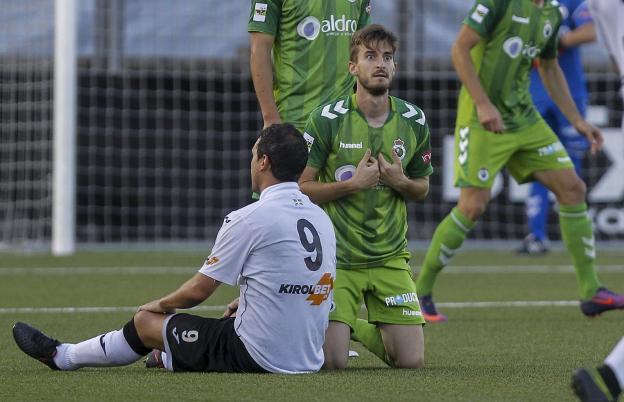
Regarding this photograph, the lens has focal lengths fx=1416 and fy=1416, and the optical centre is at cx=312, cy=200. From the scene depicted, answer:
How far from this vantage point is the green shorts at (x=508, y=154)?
25.3 feet

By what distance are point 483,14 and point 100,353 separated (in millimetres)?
3250

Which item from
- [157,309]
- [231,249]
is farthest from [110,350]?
[231,249]

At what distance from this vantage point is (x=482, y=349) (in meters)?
6.37

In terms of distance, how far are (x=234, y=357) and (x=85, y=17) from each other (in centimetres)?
1005

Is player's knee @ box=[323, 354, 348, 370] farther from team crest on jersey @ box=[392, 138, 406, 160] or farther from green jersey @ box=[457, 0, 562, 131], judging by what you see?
green jersey @ box=[457, 0, 562, 131]

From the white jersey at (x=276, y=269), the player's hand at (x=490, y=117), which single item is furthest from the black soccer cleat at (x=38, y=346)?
the player's hand at (x=490, y=117)

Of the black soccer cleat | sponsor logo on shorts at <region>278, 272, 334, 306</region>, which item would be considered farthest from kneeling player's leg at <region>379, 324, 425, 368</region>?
the black soccer cleat

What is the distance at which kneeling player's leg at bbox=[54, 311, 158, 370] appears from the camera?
17.4 feet

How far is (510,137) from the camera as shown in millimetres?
7793

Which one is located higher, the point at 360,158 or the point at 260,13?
the point at 260,13

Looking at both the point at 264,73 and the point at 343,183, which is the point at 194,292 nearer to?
the point at 343,183

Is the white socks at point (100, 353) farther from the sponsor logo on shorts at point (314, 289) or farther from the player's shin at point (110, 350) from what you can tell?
the sponsor logo on shorts at point (314, 289)

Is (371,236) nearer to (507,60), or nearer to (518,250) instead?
(507,60)

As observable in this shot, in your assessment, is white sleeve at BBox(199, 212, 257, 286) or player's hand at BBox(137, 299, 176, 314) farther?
player's hand at BBox(137, 299, 176, 314)
